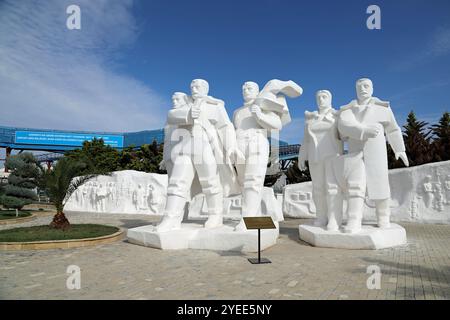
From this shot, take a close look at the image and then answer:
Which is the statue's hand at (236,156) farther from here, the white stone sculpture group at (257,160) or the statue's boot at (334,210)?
the statue's boot at (334,210)

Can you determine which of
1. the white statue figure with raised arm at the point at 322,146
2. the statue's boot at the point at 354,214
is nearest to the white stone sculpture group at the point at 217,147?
the white statue figure with raised arm at the point at 322,146

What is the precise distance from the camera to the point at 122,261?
514cm

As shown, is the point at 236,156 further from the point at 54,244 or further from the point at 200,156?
the point at 54,244

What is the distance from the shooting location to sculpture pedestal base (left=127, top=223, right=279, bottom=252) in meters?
5.77

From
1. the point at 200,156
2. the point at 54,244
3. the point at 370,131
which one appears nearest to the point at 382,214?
the point at 370,131

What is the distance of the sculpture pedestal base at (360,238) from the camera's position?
5914mm

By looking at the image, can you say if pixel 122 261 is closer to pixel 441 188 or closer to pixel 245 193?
pixel 245 193

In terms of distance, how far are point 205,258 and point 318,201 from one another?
9.74 ft

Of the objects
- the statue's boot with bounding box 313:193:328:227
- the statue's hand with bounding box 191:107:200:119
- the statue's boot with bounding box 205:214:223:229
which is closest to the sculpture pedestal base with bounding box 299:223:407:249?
the statue's boot with bounding box 313:193:328:227

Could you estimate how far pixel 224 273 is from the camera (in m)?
4.41

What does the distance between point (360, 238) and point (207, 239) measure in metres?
2.74

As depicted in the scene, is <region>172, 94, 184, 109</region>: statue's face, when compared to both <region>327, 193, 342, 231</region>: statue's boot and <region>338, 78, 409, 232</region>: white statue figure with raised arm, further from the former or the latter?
<region>327, 193, 342, 231</region>: statue's boot

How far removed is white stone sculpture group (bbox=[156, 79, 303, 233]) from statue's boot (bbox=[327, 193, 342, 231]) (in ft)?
4.56
